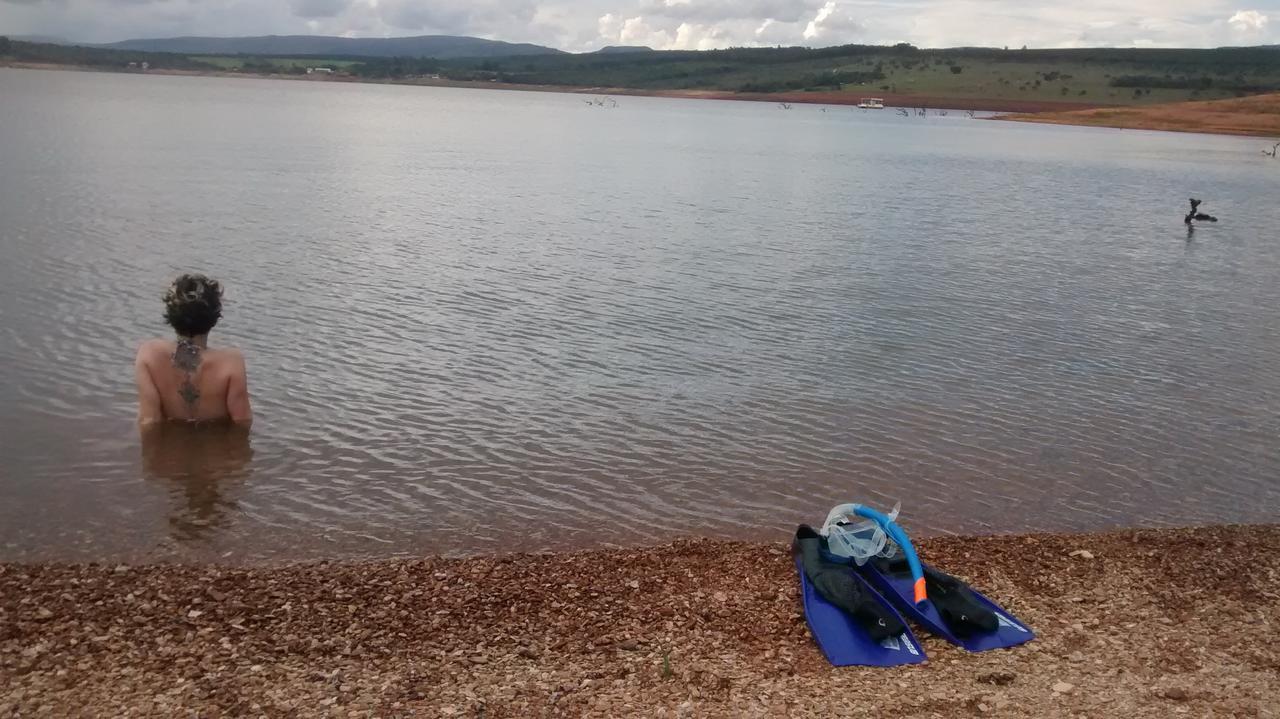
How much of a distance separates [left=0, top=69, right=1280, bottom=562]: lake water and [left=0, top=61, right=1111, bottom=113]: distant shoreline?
373ft

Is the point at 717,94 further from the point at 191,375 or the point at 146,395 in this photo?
the point at 146,395

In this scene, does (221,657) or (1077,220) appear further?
(1077,220)

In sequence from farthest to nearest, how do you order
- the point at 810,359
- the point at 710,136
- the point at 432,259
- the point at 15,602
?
the point at 710,136, the point at 432,259, the point at 810,359, the point at 15,602

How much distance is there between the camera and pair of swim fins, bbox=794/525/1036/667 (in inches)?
247

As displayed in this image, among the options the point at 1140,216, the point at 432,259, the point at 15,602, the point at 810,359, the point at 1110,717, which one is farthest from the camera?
the point at 1140,216

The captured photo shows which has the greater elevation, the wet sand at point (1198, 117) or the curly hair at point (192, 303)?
the wet sand at point (1198, 117)

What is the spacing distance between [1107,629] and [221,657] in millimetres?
5304

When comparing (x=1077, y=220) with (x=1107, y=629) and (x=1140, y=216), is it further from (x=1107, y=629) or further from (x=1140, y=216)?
(x=1107, y=629)

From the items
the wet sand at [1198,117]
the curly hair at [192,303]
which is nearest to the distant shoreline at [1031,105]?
the wet sand at [1198,117]

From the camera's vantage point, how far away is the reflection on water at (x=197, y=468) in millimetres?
8070

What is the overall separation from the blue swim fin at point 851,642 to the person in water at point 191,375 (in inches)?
218

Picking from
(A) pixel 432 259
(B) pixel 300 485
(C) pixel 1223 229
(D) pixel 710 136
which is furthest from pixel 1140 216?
(D) pixel 710 136

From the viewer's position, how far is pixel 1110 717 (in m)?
5.56

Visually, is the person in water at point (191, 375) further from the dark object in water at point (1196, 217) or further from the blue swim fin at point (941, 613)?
the dark object in water at point (1196, 217)
